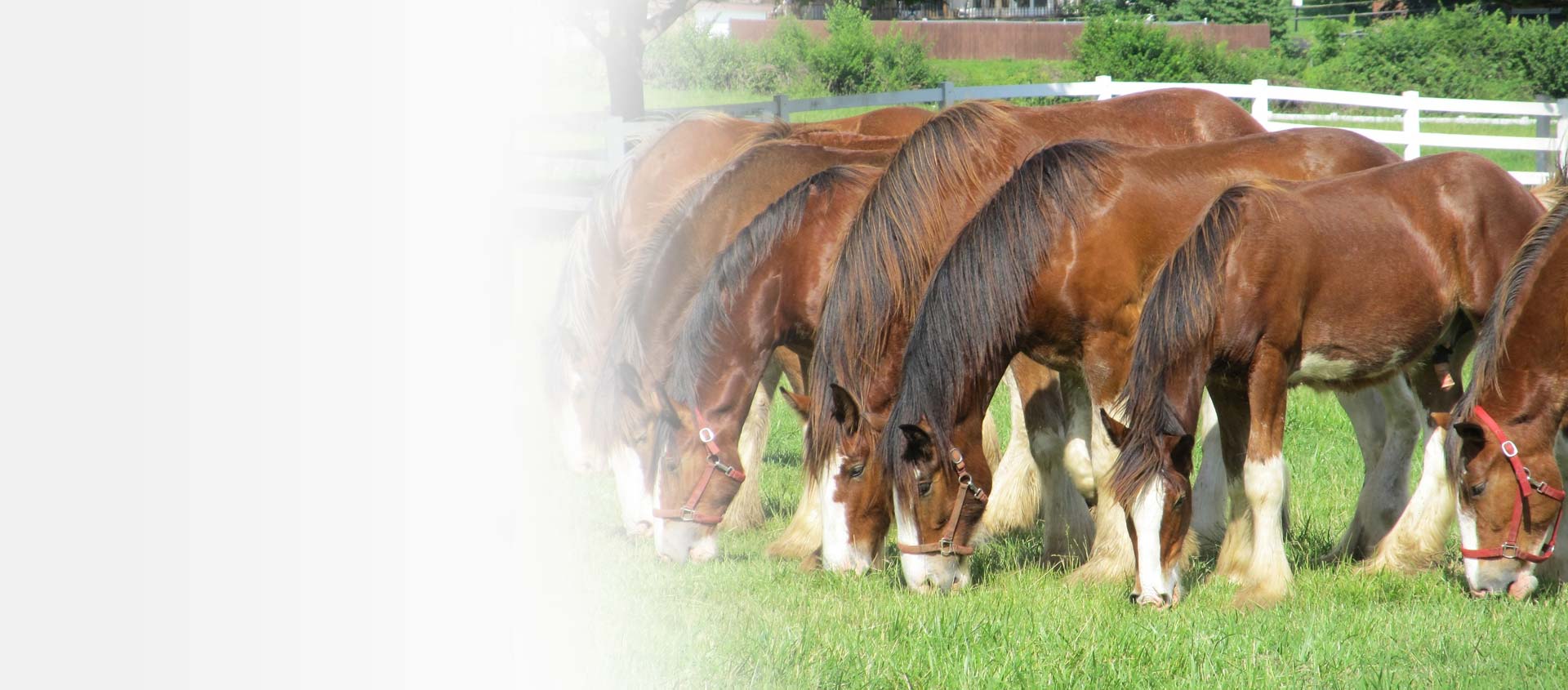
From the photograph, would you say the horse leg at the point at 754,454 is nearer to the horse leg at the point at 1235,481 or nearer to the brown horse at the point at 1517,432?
the horse leg at the point at 1235,481

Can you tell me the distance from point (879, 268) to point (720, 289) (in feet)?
2.34

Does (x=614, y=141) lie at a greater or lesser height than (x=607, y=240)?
greater

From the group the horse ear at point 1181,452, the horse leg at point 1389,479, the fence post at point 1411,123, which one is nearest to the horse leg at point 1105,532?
the horse ear at point 1181,452

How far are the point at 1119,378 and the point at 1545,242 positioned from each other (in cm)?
159

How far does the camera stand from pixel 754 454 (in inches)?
271

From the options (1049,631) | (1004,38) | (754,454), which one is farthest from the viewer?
(1004,38)

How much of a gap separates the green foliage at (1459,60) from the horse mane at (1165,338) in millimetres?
28754

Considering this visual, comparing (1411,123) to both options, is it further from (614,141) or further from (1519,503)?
(1519,503)

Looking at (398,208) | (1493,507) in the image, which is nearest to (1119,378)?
(1493,507)

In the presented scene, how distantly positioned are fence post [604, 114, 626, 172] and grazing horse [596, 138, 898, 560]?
587 centimetres

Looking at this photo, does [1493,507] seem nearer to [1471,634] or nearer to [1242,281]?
[1471,634]

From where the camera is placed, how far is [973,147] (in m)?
6.02

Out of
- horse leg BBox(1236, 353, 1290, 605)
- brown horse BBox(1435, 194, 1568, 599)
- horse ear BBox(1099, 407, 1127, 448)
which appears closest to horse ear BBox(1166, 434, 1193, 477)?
horse ear BBox(1099, 407, 1127, 448)

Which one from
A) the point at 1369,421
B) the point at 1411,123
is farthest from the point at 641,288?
the point at 1411,123
